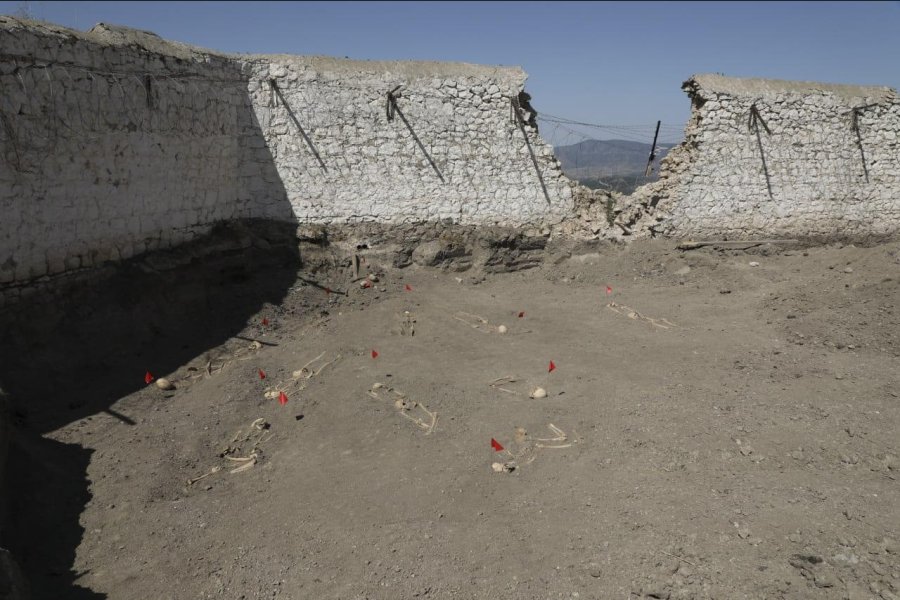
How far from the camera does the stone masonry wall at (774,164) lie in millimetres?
11430

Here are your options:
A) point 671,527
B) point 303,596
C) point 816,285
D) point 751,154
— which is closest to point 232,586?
point 303,596

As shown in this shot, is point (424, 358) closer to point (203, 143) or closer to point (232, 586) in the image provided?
point (232, 586)

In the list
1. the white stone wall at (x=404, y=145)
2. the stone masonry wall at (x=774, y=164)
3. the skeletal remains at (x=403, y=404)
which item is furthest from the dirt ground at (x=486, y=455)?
the stone masonry wall at (x=774, y=164)

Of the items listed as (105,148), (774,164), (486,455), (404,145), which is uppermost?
(404,145)

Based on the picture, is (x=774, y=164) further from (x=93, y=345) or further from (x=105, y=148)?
(x=93, y=345)

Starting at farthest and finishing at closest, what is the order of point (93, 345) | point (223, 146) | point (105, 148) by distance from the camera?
point (223, 146), point (105, 148), point (93, 345)

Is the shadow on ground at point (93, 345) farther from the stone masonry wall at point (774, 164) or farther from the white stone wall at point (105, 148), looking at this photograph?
the stone masonry wall at point (774, 164)

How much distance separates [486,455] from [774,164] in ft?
31.7

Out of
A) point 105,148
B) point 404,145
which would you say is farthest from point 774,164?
point 105,148

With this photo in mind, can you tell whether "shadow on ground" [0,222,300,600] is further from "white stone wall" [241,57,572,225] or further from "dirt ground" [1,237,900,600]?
"white stone wall" [241,57,572,225]

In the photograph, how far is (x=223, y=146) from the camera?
9.45 metres

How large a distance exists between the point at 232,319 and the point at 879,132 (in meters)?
13.4

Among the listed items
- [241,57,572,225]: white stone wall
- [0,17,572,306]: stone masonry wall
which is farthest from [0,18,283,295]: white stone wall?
[241,57,572,225]: white stone wall

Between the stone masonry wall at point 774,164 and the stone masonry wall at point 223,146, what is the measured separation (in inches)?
95.1
